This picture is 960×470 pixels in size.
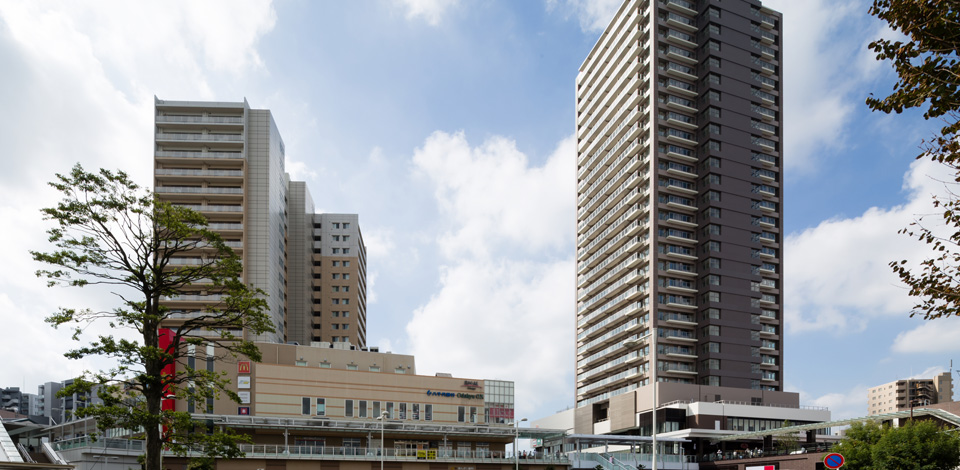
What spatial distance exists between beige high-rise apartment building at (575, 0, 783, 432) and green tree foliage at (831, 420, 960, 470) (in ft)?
168

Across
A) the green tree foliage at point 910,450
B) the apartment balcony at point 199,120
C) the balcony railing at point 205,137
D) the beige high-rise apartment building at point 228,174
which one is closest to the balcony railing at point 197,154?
the beige high-rise apartment building at point 228,174

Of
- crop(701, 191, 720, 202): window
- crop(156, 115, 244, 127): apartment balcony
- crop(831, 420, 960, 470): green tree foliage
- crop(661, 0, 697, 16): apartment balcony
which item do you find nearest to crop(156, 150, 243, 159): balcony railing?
crop(156, 115, 244, 127): apartment balcony

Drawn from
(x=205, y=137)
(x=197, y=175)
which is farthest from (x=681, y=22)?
(x=197, y=175)

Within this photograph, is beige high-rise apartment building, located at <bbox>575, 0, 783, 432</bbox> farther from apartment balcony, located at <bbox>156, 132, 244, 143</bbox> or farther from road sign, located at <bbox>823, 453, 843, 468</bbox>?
road sign, located at <bbox>823, 453, 843, 468</bbox>

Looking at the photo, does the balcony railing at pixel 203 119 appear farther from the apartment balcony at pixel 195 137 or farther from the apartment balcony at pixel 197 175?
the apartment balcony at pixel 197 175

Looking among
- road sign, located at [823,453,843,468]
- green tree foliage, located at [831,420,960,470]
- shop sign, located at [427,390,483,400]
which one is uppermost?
road sign, located at [823,453,843,468]

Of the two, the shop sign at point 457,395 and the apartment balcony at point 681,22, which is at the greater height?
the apartment balcony at point 681,22

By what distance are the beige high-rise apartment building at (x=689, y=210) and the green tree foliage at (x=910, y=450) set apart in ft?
168

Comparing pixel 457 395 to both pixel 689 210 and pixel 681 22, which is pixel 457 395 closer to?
pixel 689 210

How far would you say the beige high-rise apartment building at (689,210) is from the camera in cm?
11950

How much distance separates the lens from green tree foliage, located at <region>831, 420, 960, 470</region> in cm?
5638

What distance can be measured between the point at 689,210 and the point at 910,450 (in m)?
71.6

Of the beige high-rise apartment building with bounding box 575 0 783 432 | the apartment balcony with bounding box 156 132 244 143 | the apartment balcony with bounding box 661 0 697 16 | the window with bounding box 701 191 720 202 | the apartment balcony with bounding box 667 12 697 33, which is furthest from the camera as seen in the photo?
the apartment balcony with bounding box 661 0 697 16

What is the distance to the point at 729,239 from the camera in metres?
124
